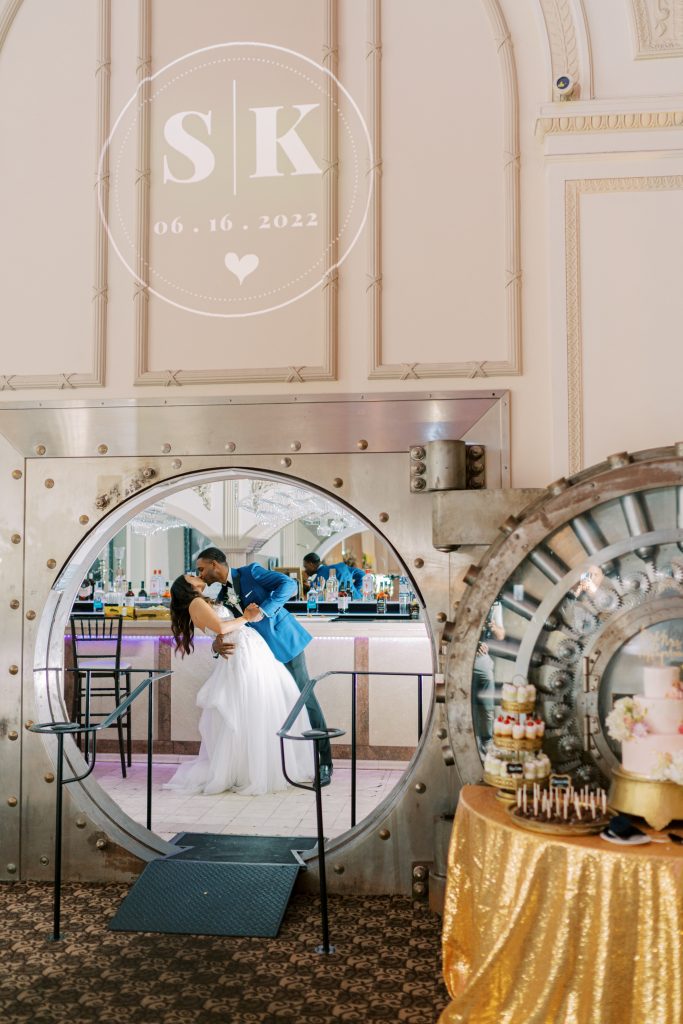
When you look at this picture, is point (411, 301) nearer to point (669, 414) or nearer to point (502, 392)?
point (502, 392)

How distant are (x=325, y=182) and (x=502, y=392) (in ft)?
3.93

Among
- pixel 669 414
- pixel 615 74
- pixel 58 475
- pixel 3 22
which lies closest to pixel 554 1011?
pixel 669 414

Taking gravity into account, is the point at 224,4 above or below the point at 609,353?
above

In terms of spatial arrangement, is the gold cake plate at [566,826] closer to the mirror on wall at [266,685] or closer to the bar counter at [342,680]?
the mirror on wall at [266,685]

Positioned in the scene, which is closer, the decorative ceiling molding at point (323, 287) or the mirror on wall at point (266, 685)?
the decorative ceiling molding at point (323, 287)

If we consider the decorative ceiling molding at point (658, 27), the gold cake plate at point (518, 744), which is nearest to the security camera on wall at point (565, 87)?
the decorative ceiling molding at point (658, 27)

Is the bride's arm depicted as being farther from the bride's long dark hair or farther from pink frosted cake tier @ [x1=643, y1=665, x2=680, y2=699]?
pink frosted cake tier @ [x1=643, y1=665, x2=680, y2=699]

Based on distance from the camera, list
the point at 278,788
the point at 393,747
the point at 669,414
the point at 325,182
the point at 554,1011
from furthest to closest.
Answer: the point at 393,747 < the point at 278,788 < the point at 325,182 < the point at 669,414 < the point at 554,1011

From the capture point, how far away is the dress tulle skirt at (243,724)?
5.84 metres

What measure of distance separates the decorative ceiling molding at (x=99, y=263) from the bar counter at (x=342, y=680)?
3123 mm

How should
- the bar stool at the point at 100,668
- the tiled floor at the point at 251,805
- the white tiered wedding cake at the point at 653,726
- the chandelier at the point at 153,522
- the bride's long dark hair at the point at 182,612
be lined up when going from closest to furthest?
the white tiered wedding cake at the point at 653,726, the tiled floor at the point at 251,805, the bride's long dark hair at the point at 182,612, the bar stool at the point at 100,668, the chandelier at the point at 153,522

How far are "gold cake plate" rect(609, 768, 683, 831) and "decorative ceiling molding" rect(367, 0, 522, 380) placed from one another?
5.80 ft

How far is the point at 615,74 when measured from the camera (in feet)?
12.4

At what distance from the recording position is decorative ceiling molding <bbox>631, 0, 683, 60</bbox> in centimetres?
376
